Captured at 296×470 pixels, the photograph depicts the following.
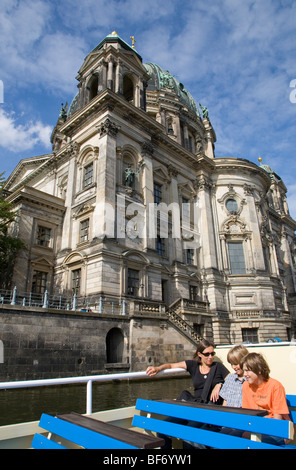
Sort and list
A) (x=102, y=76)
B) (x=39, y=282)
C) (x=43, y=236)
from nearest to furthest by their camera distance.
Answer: (x=39, y=282) → (x=43, y=236) → (x=102, y=76)

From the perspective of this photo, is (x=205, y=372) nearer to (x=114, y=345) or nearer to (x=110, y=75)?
(x=114, y=345)

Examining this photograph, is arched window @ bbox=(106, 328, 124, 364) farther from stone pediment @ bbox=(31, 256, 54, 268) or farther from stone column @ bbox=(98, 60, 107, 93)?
stone column @ bbox=(98, 60, 107, 93)

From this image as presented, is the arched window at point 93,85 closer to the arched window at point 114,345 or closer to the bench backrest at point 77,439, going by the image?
the arched window at point 114,345

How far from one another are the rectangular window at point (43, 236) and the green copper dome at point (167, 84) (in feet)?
96.0

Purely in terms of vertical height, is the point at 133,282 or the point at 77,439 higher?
the point at 133,282

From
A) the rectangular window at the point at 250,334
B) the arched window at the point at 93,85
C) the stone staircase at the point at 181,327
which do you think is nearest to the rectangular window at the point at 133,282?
the stone staircase at the point at 181,327

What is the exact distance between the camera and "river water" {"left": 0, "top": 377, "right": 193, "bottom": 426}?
9.42 metres

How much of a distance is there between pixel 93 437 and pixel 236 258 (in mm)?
35208

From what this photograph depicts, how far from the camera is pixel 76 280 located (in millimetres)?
25781

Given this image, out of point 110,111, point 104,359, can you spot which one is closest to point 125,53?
point 110,111

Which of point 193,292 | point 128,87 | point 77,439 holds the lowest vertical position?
point 77,439

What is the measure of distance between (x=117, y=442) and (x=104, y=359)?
53.8 feet

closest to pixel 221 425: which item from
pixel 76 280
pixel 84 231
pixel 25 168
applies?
pixel 76 280

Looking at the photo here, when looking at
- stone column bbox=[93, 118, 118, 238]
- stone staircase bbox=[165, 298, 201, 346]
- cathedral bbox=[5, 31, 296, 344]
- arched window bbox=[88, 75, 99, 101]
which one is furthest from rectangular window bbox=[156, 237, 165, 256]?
arched window bbox=[88, 75, 99, 101]
